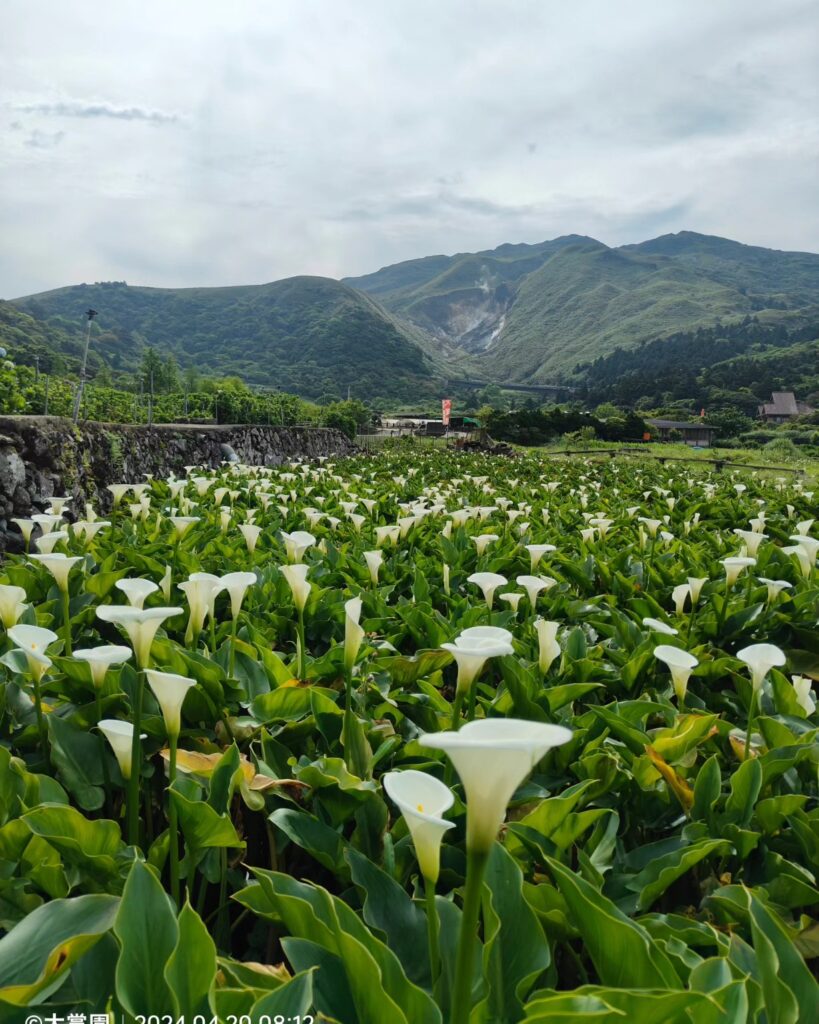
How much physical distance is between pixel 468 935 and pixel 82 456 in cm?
777

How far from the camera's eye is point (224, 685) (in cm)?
189

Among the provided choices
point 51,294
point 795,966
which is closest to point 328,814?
point 795,966

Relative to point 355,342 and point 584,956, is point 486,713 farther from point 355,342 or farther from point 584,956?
point 355,342

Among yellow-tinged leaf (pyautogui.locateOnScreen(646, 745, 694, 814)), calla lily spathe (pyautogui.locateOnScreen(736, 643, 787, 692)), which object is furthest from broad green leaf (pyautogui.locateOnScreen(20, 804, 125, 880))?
calla lily spathe (pyautogui.locateOnScreen(736, 643, 787, 692))

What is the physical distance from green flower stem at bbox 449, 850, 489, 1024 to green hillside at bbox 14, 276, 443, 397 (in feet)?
424

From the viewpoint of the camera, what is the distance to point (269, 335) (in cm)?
17000

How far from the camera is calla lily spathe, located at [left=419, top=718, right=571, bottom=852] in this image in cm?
73

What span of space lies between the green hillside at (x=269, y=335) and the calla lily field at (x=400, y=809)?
12779 centimetres

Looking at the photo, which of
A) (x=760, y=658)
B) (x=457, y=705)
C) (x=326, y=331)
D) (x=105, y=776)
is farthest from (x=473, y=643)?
(x=326, y=331)

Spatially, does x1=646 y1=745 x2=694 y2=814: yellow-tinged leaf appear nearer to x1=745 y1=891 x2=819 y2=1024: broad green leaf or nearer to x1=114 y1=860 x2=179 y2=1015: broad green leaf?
x1=745 y1=891 x2=819 y2=1024: broad green leaf

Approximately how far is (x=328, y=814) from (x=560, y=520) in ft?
14.7

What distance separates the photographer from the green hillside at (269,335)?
456 feet

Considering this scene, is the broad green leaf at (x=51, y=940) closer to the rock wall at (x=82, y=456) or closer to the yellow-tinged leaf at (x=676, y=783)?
the yellow-tinged leaf at (x=676, y=783)

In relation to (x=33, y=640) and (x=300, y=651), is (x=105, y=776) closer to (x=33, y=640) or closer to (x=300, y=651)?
(x=33, y=640)
